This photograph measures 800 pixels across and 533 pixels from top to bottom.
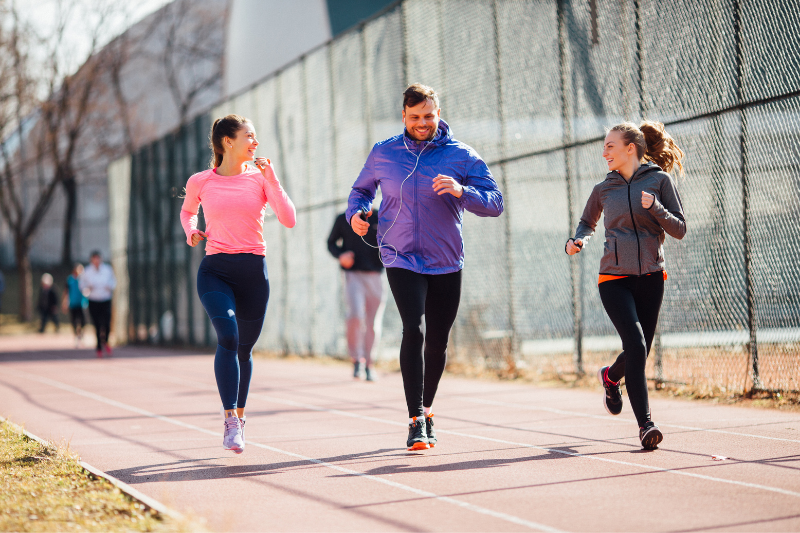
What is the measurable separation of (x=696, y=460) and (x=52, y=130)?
33.5 m

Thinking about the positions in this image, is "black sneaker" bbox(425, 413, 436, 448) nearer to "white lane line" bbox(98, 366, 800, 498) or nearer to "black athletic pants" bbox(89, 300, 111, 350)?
"white lane line" bbox(98, 366, 800, 498)

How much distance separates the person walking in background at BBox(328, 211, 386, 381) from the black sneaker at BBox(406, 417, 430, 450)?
5.36 meters

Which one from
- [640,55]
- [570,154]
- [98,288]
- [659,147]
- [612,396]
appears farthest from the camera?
[98,288]

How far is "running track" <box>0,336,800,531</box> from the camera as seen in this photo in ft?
13.2

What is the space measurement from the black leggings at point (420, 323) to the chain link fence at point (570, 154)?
304cm

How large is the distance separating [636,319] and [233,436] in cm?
246

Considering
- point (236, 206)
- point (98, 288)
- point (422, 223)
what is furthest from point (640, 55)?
point (98, 288)

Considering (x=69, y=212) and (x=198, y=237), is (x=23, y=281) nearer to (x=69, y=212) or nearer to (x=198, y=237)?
(x=69, y=212)

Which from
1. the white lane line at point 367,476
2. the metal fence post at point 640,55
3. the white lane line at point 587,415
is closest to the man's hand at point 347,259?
the white lane line at point 587,415

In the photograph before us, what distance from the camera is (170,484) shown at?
488 cm

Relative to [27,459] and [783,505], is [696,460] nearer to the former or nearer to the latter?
[783,505]

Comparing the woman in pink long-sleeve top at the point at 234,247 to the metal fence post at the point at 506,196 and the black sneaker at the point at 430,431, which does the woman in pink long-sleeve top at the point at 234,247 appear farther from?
the metal fence post at the point at 506,196

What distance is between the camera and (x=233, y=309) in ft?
18.4

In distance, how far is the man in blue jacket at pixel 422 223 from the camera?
5.58 metres
